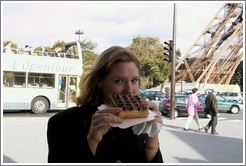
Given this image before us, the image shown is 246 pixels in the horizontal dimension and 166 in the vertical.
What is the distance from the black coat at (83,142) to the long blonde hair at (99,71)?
0.36ft

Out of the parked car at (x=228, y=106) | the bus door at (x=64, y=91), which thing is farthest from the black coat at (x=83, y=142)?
the parked car at (x=228, y=106)

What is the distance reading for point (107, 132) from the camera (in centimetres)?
162

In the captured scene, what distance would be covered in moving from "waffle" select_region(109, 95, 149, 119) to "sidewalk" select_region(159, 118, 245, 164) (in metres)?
4.80

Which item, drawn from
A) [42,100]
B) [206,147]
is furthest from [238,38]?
[206,147]

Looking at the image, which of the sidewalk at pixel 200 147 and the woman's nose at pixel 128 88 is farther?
the sidewalk at pixel 200 147

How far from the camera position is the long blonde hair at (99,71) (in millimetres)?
1668

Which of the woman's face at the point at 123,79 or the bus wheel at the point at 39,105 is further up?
the woman's face at the point at 123,79

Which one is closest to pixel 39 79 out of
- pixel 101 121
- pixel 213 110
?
pixel 213 110

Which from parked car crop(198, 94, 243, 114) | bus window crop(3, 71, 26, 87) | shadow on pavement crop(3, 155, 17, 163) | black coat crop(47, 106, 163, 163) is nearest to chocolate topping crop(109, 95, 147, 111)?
black coat crop(47, 106, 163, 163)

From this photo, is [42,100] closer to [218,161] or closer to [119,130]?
[218,161]

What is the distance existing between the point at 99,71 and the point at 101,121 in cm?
35

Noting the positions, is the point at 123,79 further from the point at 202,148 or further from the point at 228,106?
the point at 228,106

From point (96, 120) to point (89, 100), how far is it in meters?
0.31

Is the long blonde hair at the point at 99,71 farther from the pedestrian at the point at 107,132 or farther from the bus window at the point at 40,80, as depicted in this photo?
the bus window at the point at 40,80
